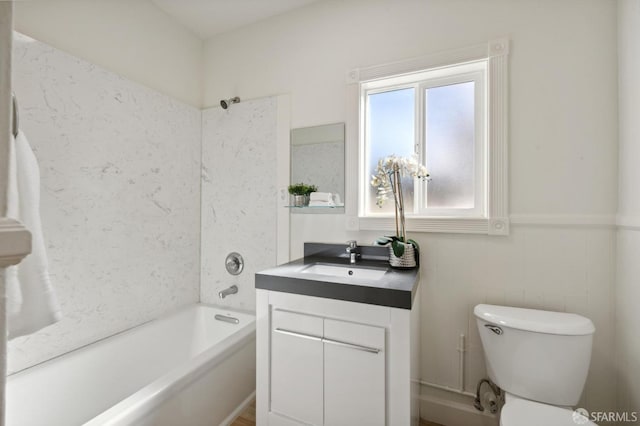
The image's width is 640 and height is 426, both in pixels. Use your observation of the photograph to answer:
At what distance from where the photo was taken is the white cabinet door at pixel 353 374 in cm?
117

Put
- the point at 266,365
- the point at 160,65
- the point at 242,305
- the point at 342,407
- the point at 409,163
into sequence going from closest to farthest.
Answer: the point at 342,407, the point at 266,365, the point at 409,163, the point at 160,65, the point at 242,305

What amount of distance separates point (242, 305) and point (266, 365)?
91 centimetres

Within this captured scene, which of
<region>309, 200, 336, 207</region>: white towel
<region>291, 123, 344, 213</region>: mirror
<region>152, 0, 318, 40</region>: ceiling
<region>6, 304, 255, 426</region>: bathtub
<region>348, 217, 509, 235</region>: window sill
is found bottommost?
<region>6, 304, 255, 426</region>: bathtub

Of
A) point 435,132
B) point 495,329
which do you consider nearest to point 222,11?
point 435,132

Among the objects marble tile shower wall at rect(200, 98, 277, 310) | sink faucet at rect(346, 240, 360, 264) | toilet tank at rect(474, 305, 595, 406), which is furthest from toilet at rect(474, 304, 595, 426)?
marble tile shower wall at rect(200, 98, 277, 310)

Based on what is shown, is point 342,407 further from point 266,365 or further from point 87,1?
point 87,1

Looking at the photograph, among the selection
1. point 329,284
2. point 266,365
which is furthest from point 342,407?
point 329,284

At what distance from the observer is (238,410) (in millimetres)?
1713

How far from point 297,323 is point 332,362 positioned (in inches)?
8.7

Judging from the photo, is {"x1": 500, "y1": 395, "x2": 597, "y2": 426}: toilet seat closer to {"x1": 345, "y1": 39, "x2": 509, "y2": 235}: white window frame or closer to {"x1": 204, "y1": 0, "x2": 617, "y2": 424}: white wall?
{"x1": 204, "y1": 0, "x2": 617, "y2": 424}: white wall

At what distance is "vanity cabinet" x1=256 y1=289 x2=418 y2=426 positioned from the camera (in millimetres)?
1146

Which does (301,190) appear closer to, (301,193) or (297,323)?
(301,193)

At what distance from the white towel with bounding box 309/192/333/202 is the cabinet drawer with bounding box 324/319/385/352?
0.84 metres

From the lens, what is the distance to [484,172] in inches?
65.2
